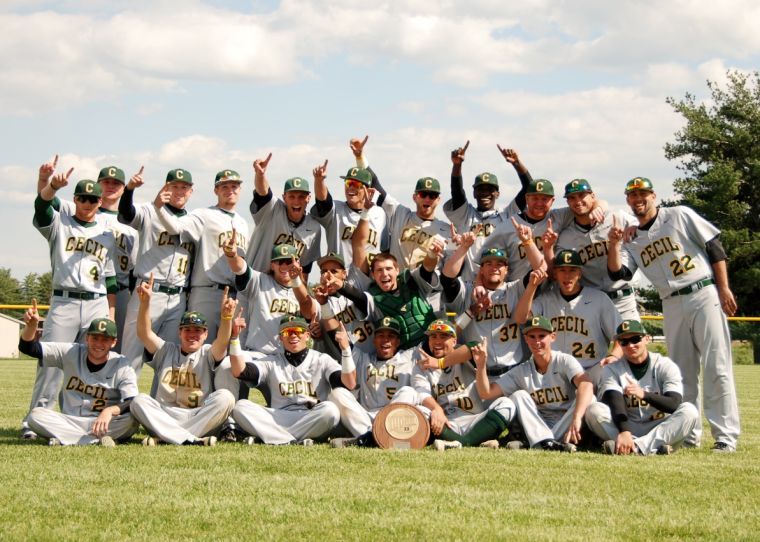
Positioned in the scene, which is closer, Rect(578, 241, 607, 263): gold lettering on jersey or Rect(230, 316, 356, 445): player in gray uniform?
Rect(230, 316, 356, 445): player in gray uniform

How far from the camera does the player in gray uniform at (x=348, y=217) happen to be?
9.30 metres

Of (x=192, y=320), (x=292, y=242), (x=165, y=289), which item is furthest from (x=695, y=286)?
(x=165, y=289)

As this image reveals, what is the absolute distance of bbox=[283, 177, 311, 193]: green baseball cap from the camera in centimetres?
915

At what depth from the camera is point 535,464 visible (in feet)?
21.9

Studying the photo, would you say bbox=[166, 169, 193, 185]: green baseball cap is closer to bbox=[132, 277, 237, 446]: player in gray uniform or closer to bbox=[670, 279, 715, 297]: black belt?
bbox=[132, 277, 237, 446]: player in gray uniform

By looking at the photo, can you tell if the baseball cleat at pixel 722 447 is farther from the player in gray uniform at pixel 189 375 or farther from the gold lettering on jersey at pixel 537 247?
the player in gray uniform at pixel 189 375

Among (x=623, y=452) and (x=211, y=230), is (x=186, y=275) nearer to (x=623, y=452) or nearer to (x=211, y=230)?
(x=211, y=230)

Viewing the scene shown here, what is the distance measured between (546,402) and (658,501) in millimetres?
2704

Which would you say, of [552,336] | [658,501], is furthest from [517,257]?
[658,501]

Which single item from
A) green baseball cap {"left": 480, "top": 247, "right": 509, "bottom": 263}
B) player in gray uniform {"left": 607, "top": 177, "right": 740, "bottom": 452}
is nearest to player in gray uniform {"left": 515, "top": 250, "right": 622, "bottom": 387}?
player in gray uniform {"left": 607, "top": 177, "right": 740, "bottom": 452}

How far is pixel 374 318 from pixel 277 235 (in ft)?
4.40

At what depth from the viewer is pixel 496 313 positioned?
8.71 metres

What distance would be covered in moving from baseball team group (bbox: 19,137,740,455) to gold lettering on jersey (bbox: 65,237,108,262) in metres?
0.01

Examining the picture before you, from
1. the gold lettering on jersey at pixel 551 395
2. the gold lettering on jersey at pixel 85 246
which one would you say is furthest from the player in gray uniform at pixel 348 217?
the gold lettering on jersey at pixel 551 395
